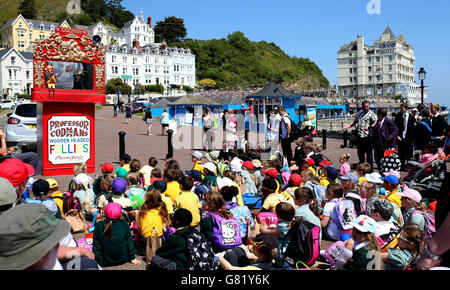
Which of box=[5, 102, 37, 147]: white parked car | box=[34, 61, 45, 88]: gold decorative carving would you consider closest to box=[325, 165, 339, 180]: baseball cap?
box=[34, 61, 45, 88]: gold decorative carving

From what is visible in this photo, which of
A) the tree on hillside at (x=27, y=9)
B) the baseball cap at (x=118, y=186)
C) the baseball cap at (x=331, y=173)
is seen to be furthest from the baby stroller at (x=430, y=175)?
the tree on hillside at (x=27, y=9)

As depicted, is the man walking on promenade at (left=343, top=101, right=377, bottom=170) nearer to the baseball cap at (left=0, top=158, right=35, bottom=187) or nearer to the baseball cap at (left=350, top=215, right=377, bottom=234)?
the baseball cap at (left=350, top=215, right=377, bottom=234)

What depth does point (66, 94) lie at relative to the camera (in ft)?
33.7

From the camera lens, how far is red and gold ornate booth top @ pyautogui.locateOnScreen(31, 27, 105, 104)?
9.85 metres

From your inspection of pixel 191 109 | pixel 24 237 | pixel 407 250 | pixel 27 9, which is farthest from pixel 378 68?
pixel 24 237

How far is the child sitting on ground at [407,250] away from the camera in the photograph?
3.69m

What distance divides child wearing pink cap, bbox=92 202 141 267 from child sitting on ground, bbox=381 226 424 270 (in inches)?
120

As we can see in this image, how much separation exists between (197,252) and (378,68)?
148m

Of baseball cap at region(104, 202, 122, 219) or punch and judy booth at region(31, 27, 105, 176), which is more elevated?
punch and judy booth at region(31, 27, 105, 176)

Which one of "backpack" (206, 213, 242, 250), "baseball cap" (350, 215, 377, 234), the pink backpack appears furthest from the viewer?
the pink backpack

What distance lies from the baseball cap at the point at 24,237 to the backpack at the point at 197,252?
6.69 ft

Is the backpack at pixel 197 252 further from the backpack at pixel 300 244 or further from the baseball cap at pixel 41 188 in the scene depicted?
the baseball cap at pixel 41 188

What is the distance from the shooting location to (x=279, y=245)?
4375 millimetres
